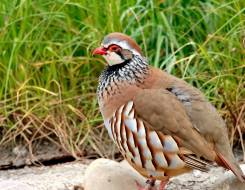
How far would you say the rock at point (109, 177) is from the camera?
3145 millimetres

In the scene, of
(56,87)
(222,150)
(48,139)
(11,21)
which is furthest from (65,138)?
(222,150)

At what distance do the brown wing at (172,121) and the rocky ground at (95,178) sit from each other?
15.7 inches

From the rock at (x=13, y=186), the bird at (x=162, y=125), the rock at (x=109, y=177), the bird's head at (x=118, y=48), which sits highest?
the bird's head at (x=118, y=48)

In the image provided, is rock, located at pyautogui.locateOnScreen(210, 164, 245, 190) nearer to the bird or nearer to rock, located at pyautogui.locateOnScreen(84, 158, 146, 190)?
the bird

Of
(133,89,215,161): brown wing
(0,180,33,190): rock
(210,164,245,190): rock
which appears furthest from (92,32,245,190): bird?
(0,180,33,190): rock

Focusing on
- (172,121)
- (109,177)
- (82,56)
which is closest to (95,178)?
(109,177)

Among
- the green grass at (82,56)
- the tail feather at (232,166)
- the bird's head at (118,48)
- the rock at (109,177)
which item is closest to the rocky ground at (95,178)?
the rock at (109,177)

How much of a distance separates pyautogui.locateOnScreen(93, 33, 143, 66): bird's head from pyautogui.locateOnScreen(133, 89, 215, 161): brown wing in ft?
1.58

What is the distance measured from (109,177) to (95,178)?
0.11 m

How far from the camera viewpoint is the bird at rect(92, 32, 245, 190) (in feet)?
9.58

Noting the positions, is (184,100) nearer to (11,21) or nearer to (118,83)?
(118,83)

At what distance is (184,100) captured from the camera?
306cm

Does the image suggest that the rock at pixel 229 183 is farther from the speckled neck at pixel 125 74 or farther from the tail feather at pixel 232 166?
the speckled neck at pixel 125 74

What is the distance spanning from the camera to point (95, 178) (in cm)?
319
